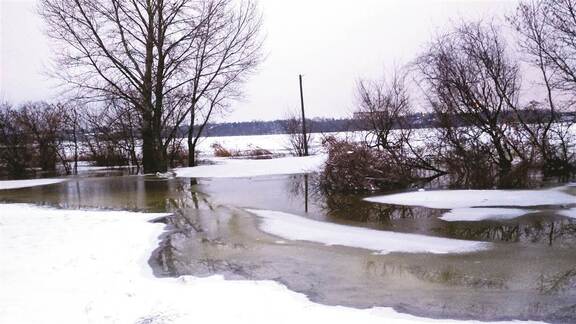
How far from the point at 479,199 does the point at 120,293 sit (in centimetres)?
875

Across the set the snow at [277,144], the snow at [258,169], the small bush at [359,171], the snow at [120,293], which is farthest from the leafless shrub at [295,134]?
the snow at [120,293]

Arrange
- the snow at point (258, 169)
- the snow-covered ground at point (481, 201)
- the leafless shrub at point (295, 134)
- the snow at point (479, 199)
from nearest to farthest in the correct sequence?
the snow-covered ground at point (481, 201) → the snow at point (479, 199) → the snow at point (258, 169) → the leafless shrub at point (295, 134)

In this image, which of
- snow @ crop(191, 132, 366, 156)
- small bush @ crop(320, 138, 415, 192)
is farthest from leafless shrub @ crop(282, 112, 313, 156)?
small bush @ crop(320, 138, 415, 192)

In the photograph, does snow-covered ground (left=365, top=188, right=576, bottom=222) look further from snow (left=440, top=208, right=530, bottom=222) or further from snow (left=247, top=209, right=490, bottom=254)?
snow (left=247, top=209, right=490, bottom=254)

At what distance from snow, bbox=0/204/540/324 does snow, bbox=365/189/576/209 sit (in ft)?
21.4

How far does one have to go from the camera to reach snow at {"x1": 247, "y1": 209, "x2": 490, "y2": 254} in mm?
7352

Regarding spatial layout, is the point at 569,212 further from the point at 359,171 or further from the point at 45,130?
the point at 45,130

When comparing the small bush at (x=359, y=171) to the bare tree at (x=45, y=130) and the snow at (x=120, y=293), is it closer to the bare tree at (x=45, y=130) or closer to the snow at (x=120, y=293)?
the snow at (x=120, y=293)

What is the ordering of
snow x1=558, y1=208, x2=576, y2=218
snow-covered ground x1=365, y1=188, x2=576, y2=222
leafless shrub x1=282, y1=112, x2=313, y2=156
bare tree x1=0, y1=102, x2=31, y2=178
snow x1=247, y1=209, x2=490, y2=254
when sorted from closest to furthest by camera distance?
snow x1=247, y1=209, x2=490, y2=254
snow x1=558, y1=208, x2=576, y2=218
snow-covered ground x1=365, y1=188, x2=576, y2=222
bare tree x1=0, y1=102, x2=31, y2=178
leafless shrub x1=282, y1=112, x2=313, y2=156

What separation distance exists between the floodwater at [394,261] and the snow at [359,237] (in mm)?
268

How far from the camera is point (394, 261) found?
21.9 ft

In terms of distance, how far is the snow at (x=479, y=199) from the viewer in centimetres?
1085

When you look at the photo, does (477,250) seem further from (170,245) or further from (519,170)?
(519,170)

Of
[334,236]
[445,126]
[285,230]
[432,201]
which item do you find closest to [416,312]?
[334,236]
